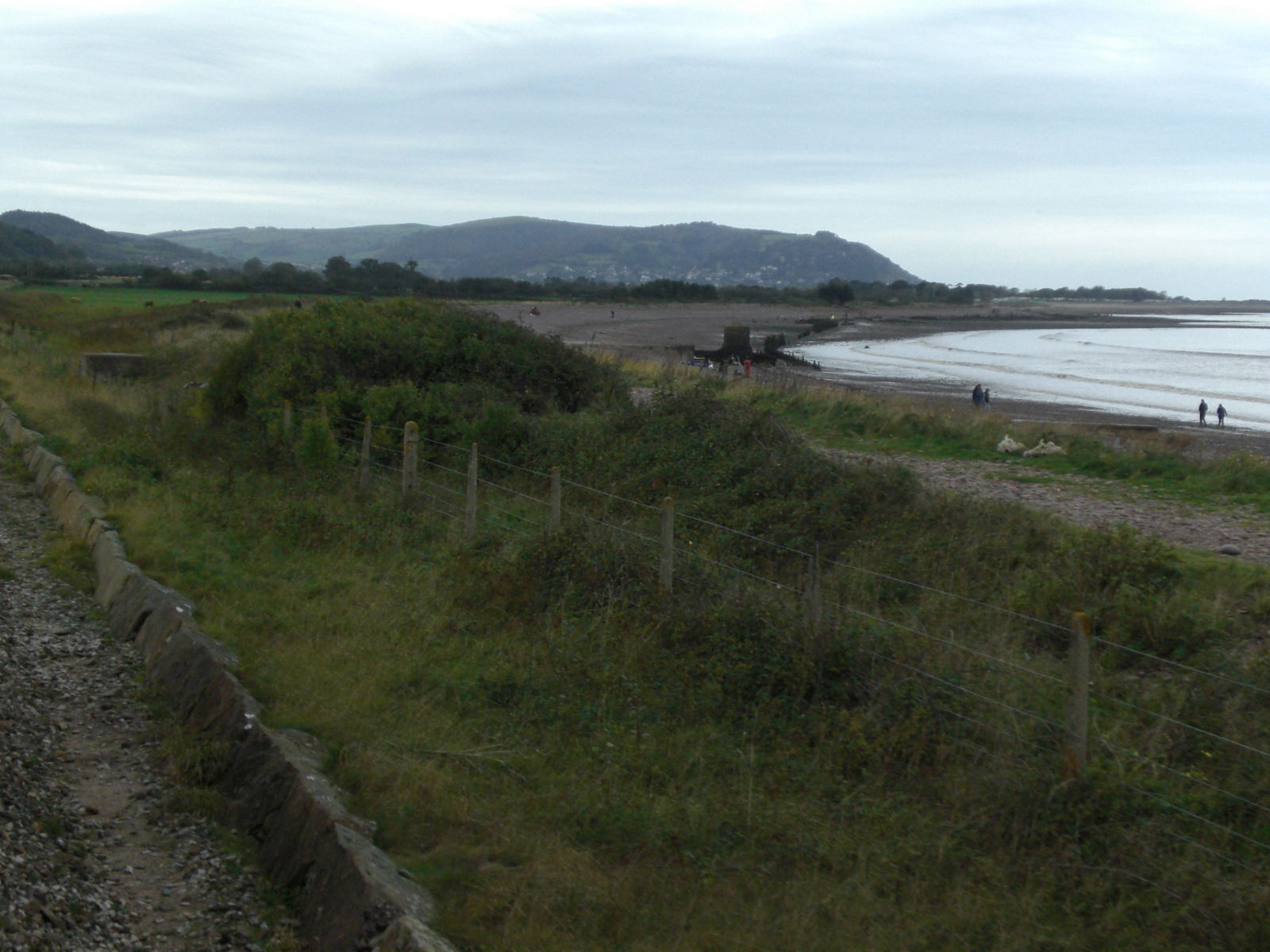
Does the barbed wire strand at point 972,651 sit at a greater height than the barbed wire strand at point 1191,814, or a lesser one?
greater

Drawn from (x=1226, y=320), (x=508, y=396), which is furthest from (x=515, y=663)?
(x=1226, y=320)

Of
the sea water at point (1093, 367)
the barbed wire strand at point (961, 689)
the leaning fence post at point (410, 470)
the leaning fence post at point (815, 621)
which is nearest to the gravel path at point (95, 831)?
the leaning fence post at point (815, 621)

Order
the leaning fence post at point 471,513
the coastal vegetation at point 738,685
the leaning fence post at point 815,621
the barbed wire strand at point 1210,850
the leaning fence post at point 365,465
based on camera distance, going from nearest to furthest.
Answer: the barbed wire strand at point 1210,850, the coastal vegetation at point 738,685, the leaning fence post at point 815,621, the leaning fence post at point 471,513, the leaning fence post at point 365,465

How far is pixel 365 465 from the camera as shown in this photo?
→ 15.4m

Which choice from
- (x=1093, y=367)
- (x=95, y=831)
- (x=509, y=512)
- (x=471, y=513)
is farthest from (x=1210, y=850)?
(x=1093, y=367)

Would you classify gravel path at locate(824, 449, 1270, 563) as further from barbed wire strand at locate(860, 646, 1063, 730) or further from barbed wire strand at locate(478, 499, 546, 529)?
barbed wire strand at locate(478, 499, 546, 529)

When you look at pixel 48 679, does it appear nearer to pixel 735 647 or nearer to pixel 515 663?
pixel 515 663

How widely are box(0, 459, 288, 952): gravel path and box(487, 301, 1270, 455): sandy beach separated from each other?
61.7 ft

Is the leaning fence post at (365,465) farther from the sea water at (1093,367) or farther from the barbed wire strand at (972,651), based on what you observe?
the sea water at (1093,367)

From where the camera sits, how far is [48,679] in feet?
28.9

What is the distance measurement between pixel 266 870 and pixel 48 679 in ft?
12.2

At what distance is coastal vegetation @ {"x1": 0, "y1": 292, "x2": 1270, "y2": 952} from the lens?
5.55m

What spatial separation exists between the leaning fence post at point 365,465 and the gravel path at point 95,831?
225 inches

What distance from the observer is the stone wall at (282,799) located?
17.3 ft
